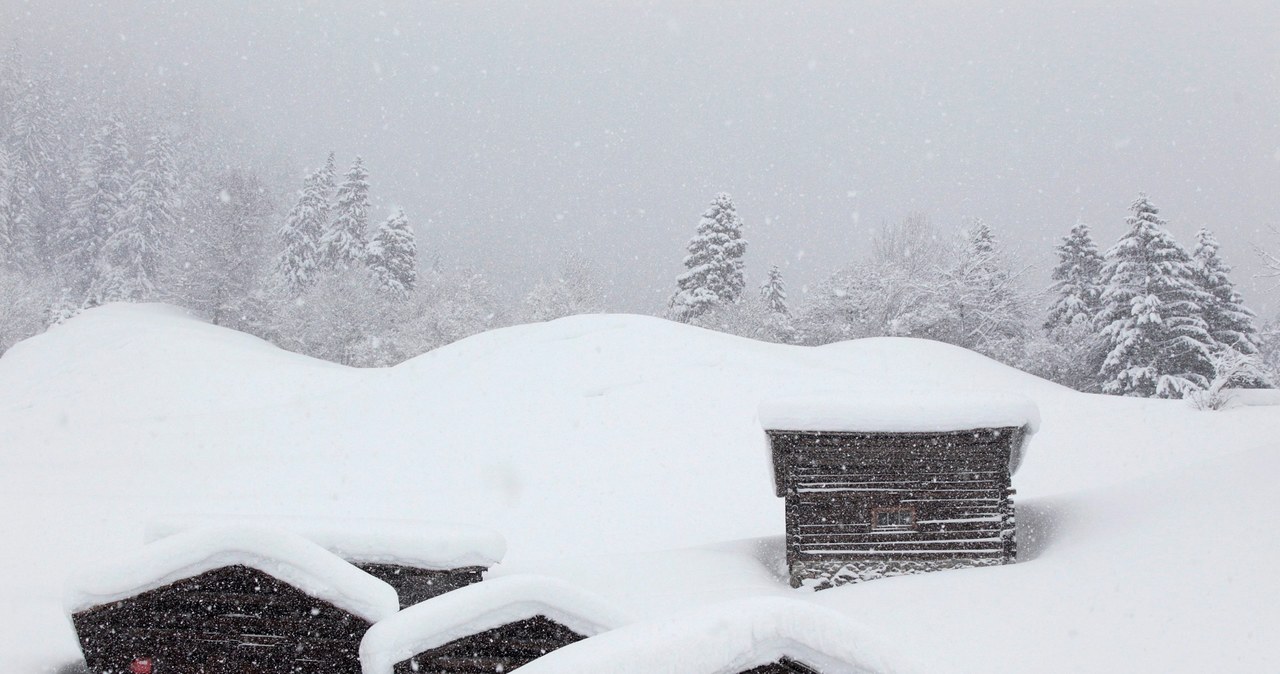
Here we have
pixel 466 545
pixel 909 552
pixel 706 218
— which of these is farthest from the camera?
pixel 706 218

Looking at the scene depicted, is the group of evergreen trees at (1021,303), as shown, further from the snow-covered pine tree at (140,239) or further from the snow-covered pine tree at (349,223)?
the snow-covered pine tree at (140,239)

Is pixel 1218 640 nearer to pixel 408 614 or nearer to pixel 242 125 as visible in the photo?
pixel 408 614

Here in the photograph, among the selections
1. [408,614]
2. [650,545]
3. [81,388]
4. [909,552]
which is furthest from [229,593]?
[81,388]

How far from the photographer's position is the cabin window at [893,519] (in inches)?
409

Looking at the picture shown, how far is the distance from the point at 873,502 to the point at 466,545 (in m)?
6.04

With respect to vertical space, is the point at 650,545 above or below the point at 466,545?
below

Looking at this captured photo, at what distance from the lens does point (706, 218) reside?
4366 cm

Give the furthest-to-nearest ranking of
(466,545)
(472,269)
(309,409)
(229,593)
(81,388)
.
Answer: (472,269), (81,388), (309,409), (466,545), (229,593)

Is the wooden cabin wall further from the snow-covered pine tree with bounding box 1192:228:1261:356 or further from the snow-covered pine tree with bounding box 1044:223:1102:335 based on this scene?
the snow-covered pine tree with bounding box 1044:223:1102:335

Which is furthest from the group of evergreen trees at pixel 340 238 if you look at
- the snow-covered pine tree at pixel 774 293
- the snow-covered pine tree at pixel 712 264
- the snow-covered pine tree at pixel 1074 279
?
the snow-covered pine tree at pixel 1074 279

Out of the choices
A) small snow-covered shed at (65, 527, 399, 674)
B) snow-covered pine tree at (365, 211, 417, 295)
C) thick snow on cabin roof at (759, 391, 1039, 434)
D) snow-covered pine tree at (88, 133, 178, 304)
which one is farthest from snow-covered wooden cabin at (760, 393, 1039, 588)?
snow-covered pine tree at (88, 133, 178, 304)

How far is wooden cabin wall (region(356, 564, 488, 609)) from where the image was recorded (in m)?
6.30

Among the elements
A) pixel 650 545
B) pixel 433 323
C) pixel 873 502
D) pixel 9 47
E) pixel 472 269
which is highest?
pixel 9 47

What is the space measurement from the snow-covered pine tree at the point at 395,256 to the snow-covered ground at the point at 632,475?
47.1ft
